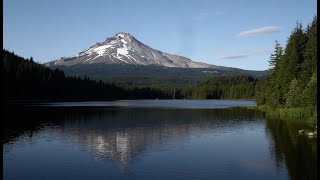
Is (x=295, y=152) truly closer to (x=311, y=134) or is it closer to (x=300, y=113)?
(x=311, y=134)

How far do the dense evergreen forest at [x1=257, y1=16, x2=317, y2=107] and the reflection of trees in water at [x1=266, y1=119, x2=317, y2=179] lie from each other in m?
14.5

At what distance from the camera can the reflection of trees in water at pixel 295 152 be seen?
3307 cm

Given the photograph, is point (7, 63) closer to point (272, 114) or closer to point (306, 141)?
point (272, 114)

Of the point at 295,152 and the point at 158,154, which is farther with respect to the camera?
the point at 158,154

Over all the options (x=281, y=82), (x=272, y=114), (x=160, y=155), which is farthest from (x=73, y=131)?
(x=281, y=82)

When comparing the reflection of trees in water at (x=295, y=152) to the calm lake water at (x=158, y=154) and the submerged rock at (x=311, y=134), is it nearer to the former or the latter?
the calm lake water at (x=158, y=154)

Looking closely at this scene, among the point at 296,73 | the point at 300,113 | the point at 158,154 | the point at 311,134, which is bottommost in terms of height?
the point at 158,154

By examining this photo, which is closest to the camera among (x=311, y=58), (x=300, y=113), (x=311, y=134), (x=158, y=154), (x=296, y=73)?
(x=158, y=154)

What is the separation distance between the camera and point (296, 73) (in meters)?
88.9

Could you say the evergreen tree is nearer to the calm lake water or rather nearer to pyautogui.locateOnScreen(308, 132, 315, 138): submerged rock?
the calm lake water

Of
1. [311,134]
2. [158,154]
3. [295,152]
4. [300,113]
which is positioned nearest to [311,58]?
[300,113]

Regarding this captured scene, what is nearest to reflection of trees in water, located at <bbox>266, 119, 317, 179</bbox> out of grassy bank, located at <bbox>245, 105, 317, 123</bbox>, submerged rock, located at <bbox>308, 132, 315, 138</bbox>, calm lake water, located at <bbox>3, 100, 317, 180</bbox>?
calm lake water, located at <bbox>3, 100, 317, 180</bbox>

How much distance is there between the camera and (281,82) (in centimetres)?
9556

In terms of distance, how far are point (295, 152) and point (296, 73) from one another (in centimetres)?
5104
